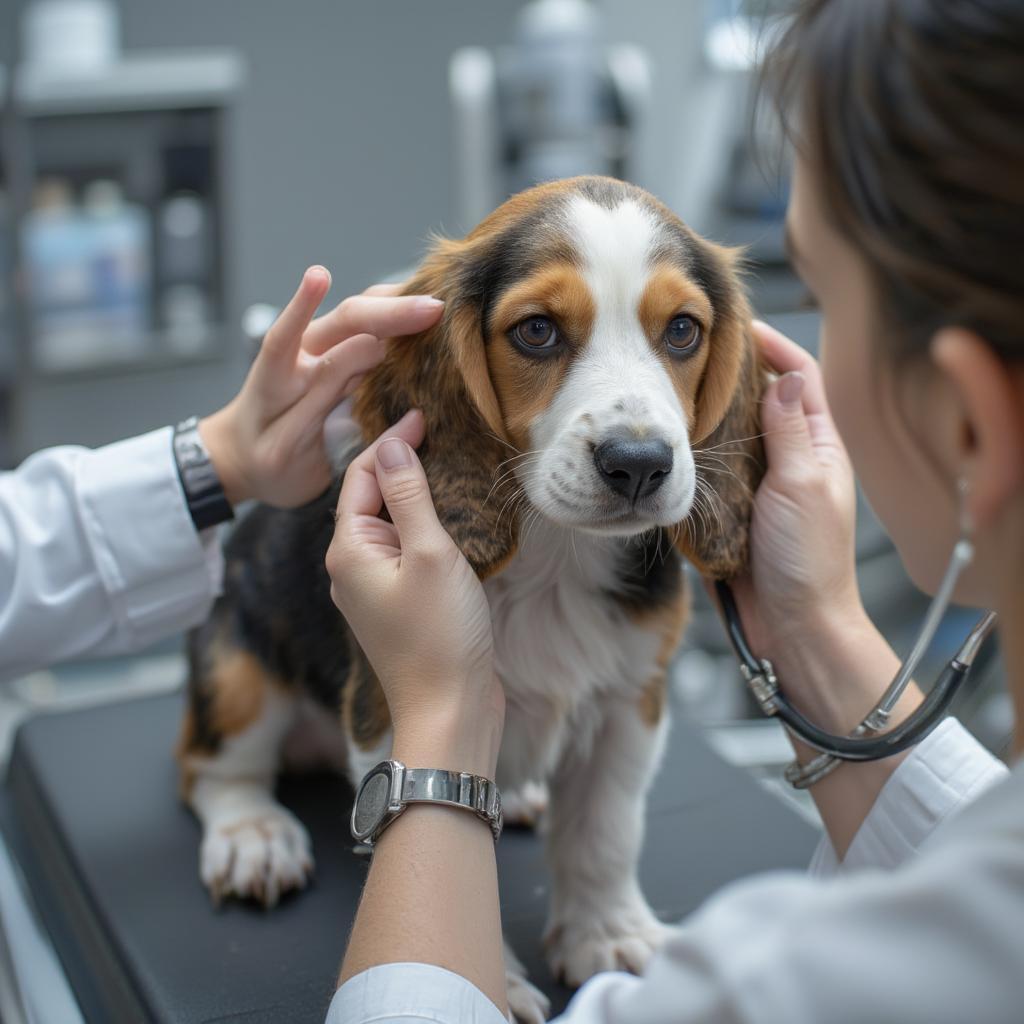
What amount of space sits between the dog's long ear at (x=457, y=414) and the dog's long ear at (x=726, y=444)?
0.63ft

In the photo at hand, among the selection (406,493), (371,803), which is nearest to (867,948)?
(371,803)

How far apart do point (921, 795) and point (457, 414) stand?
567 millimetres

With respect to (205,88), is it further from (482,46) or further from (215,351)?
(482,46)

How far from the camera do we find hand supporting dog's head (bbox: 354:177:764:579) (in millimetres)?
1123

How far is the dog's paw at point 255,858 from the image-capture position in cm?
136

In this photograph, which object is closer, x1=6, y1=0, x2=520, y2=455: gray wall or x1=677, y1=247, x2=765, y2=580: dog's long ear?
x1=677, y1=247, x2=765, y2=580: dog's long ear

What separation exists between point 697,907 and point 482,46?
4.26 metres

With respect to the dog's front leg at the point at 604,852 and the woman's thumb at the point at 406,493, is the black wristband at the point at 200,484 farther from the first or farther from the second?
the dog's front leg at the point at 604,852

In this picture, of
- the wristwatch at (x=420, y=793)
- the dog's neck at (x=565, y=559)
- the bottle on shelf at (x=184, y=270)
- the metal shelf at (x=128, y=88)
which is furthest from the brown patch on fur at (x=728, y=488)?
the bottle on shelf at (x=184, y=270)

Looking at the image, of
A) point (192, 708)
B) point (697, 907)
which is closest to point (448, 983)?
point (697, 907)

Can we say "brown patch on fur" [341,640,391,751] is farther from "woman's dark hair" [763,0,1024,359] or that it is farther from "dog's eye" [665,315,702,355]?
"woman's dark hair" [763,0,1024,359]

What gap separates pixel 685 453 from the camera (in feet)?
3.68

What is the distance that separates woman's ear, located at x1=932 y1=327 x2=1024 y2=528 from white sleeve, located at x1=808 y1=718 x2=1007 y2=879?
0.51 metres

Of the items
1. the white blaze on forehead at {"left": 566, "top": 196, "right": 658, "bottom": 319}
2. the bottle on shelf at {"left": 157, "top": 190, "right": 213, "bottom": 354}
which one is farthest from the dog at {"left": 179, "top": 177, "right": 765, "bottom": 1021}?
the bottle on shelf at {"left": 157, "top": 190, "right": 213, "bottom": 354}
